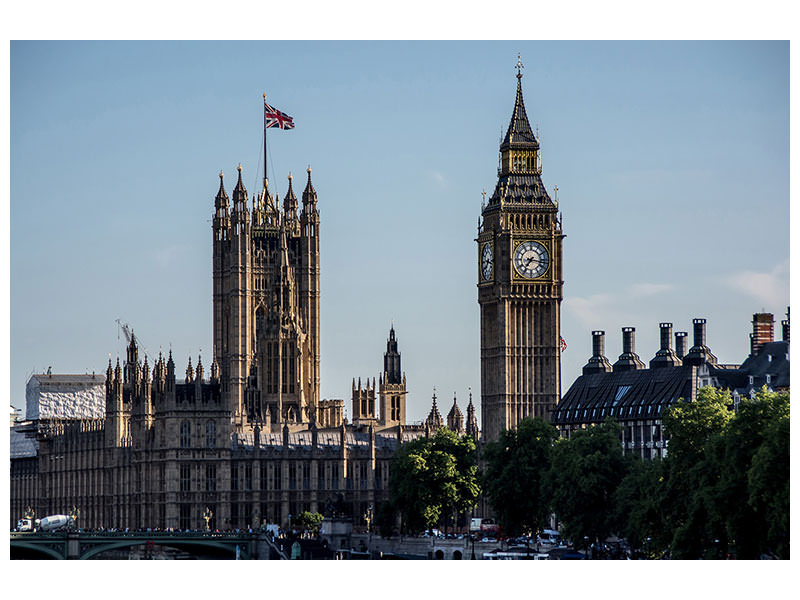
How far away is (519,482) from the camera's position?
527 feet

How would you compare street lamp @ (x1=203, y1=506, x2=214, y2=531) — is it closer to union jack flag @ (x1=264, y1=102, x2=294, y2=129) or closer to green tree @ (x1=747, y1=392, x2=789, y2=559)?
union jack flag @ (x1=264, y1=102, x2=294, y2=129)

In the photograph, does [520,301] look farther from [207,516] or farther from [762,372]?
[207,516]

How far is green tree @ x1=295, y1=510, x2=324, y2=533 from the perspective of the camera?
192750 mm

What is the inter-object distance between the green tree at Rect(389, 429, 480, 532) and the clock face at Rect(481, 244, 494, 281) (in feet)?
76.0

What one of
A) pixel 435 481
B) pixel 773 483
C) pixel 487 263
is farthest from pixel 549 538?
pixel 773 483

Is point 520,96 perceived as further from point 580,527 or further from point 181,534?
point 580,527

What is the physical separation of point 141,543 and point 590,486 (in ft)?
146

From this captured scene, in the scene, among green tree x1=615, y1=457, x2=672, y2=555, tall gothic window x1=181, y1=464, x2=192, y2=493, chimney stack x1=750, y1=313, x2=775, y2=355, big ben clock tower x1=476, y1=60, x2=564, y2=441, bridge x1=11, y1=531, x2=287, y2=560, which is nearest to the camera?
green tree x1=615, y1=457, x2=672, y2=555

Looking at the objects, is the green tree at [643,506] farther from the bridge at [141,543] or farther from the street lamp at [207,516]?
the street lamp at [207,516]

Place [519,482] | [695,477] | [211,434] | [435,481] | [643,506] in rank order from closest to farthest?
1. [695,477]
2. [643,506]
3. [519,482]
4. [435,481]
5. [211,434]

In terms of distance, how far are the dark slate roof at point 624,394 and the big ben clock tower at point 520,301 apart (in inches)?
76.5

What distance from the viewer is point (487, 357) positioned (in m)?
198

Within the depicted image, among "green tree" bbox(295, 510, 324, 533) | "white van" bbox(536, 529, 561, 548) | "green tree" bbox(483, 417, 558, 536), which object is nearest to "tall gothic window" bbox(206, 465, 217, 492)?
"green tree" bbox(295, 510, 324, 533)

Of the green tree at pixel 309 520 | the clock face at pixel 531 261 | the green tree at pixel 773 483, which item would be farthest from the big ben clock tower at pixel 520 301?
the green tree at pixel 773 483
